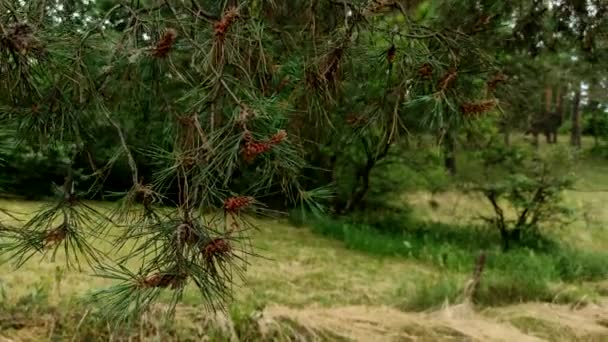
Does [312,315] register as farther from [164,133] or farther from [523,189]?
[523,189]

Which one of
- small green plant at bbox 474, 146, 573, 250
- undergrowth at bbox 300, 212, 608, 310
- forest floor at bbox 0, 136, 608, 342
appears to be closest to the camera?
forest floor at bbox 0, 136, 608, 342

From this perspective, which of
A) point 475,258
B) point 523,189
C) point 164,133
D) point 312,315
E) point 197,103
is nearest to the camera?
point 197,103

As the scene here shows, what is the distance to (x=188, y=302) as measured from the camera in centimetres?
376

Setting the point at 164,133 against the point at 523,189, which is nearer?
the point at 164,133

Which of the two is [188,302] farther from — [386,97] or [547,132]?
[547,132]

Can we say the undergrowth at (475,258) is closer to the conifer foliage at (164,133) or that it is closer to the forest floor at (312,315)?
the forest floor at (312,315)

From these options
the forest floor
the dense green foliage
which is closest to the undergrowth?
the forest floor

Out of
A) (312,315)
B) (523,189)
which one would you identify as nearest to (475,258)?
(523,189)

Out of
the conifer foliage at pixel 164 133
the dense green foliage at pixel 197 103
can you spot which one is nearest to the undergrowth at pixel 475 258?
the dense green foliage at pixel 197 103

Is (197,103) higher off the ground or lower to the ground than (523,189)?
higher

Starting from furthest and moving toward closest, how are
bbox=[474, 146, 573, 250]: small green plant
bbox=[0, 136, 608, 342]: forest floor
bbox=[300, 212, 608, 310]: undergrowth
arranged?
bbox=[474, 146, 573, 250]: small green plant < bbox=[300, 212, 608, 310]: undergrowth < bbox=[0, 136, 608, 342]: forest floor

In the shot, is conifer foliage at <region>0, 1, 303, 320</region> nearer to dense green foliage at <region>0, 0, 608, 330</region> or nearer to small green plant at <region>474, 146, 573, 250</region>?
dense green foliage at <region>0, 0, 608, 330</region>

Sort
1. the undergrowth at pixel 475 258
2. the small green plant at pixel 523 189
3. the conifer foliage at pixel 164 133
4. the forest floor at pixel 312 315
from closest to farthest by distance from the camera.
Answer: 1. the conifer foliage at pixel 164 133
2. the forest floor at pixel 312 315
3. the undergrowth at pixel 475 258
4. the small green plant at pixel 523 189

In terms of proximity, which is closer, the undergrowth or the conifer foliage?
the conifer foliage
